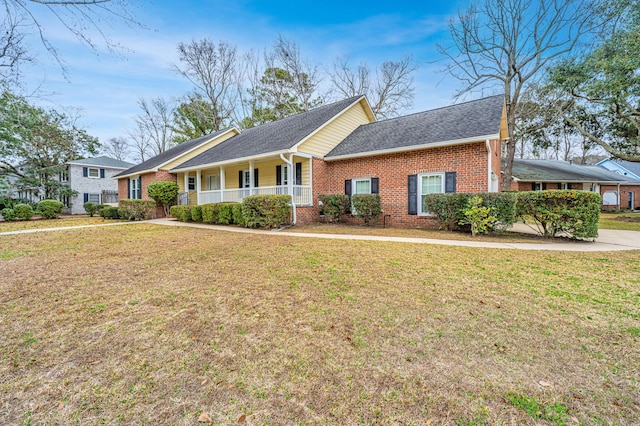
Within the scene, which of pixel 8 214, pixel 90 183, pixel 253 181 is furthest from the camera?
pixel 90 183

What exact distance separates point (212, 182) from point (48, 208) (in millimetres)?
10182

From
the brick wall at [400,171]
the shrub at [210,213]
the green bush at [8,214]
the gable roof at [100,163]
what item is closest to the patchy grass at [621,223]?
the brick wall at [400,171]

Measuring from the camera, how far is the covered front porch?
41.0ft

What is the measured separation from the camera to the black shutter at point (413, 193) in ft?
35.7

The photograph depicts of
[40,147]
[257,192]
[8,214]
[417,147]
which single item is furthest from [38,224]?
[417,147]

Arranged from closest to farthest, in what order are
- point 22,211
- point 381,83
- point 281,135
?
point 281,135 → point 22,211 → point 381,83

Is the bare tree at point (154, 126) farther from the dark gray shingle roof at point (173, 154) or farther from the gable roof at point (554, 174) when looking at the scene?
the gable roof at point (554, 174)

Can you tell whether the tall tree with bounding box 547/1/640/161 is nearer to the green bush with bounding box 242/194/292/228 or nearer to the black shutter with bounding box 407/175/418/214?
the black shutter with bounding box 407/175/418/214

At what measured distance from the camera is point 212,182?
59.6 ft

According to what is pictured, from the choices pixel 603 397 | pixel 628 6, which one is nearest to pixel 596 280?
pixel 603 397

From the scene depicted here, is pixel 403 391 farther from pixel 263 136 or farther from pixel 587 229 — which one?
pixel 263 136

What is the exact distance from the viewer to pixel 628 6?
12547mm

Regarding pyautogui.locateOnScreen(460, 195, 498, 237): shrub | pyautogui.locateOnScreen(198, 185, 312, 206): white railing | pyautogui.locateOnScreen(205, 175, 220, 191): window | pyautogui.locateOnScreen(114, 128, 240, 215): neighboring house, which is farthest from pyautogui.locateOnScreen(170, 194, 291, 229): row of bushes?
pyautogui.locateOnScreen(460, 195, 498, 237): shrub

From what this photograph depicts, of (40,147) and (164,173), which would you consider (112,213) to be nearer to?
(164,173)
